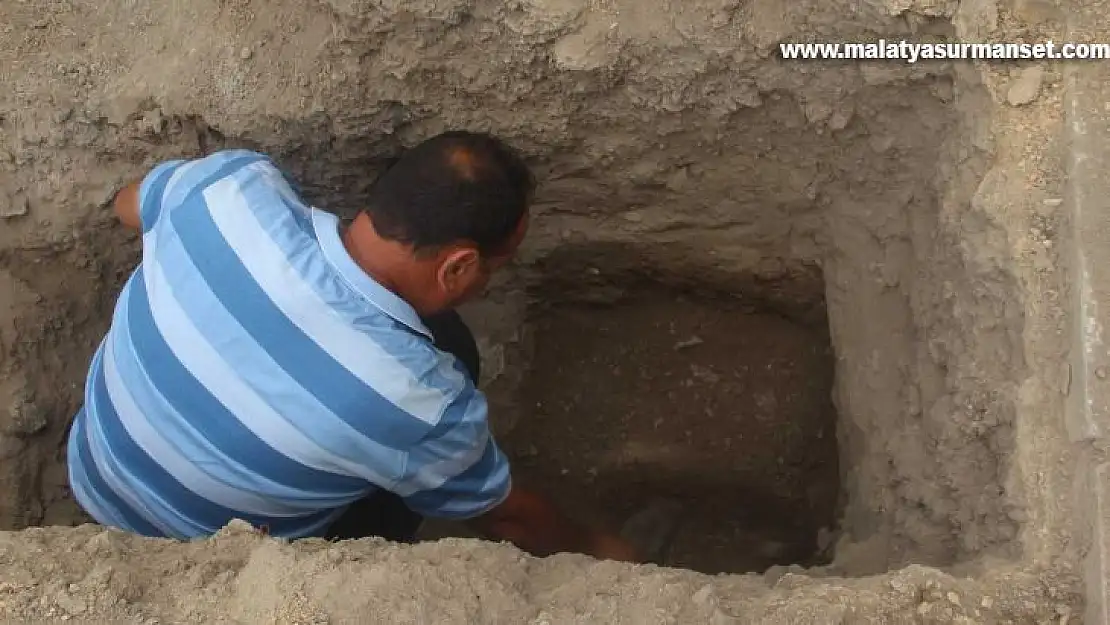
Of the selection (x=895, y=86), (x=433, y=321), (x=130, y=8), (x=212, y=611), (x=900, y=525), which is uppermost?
(x=130, y=8)

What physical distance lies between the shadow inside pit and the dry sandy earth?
0.44 feet

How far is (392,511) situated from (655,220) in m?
0.89

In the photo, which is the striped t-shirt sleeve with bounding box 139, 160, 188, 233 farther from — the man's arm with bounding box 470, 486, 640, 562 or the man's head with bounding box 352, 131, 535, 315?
the man's arm with bounding box 470, 486, 640, 562

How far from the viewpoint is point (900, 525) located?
1.76 metres

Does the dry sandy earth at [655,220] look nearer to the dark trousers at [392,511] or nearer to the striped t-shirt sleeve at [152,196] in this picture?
the striped t-shirt sleeve at [152,196]

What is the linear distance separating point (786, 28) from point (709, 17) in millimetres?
135

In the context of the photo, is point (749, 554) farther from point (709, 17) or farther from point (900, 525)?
point (709, 17)

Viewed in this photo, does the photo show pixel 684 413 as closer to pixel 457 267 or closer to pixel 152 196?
pixel 457 267

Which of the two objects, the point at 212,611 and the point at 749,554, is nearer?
the point at 212,611

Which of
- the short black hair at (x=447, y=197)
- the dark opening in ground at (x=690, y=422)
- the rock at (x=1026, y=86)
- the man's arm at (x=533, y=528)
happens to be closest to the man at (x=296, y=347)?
the short black hair at (x=447, y=197)

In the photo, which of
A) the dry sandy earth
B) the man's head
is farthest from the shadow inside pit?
the man's head

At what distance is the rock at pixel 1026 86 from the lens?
1.37 meters

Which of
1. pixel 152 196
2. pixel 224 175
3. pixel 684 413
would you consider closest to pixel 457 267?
pixel 224 175

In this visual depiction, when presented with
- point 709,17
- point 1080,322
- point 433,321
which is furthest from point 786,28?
point 433,321
